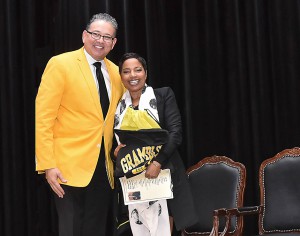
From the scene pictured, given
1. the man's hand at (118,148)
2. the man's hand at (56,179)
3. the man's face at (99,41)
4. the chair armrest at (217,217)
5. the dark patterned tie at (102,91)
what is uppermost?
the man's face at (99,41)

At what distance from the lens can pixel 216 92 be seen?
14.0 ft

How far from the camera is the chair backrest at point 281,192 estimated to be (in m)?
3.61

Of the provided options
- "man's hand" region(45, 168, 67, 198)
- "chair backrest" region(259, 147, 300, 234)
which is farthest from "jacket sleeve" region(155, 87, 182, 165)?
"chair backrest" region(259, 147, 300, 234)

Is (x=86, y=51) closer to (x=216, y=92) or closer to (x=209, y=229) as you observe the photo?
(x=216, y=92)

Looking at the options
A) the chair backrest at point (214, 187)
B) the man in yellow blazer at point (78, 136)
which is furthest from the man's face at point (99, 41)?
the chair backrest at point (214, 187)

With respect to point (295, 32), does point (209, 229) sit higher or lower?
lower

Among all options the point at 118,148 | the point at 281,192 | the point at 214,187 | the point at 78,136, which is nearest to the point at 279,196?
the point at 281,192

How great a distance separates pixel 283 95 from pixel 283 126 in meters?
0.23

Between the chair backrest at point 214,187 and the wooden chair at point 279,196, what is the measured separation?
0.49 feet

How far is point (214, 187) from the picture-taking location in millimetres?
3891

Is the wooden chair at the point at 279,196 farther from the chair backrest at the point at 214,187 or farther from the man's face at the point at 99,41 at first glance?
the man's face at the point at 99,41

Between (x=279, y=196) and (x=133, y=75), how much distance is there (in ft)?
4.18

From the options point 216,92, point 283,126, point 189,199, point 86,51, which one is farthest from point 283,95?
point 86,51

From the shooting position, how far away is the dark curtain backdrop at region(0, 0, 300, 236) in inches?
163
